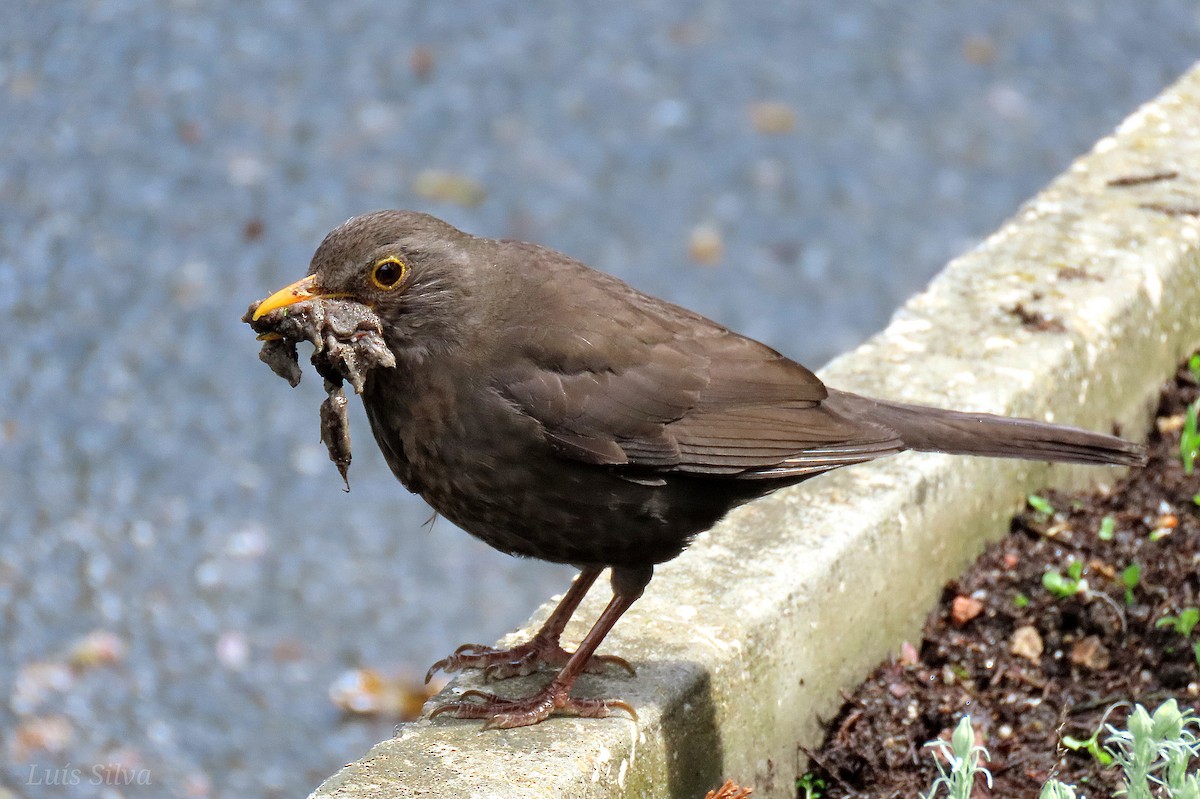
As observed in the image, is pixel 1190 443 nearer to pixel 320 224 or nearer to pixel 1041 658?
pixel 1041 658

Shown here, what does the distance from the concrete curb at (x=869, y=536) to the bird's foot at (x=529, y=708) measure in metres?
0.03

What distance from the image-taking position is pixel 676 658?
3.27 m

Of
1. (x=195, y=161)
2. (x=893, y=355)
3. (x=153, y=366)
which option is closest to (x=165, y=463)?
(x=153, y=366)

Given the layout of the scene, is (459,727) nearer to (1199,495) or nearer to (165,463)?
(1199,495)

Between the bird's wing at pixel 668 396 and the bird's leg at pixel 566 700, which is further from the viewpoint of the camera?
the bird's wing at pixel 668 396

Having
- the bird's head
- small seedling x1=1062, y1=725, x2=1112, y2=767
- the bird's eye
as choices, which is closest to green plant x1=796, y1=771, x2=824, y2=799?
small seedling x1=1062, y1=725, x2=1112, y2=767

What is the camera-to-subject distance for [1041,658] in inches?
147

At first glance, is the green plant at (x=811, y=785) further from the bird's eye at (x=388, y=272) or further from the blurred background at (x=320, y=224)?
the blurred background at (x=320, y=224)

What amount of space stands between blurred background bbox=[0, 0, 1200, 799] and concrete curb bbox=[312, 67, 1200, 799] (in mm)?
2620

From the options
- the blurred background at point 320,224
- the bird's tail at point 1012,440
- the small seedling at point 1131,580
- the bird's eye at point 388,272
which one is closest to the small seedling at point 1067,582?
the small seedling at point 1131,580

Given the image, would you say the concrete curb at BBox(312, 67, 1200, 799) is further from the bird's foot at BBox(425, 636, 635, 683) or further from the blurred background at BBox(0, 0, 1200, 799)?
the blurred background at BBox(0, 0, 1200, 799)

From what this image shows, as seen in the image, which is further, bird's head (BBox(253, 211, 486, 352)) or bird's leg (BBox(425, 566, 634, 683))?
bird's leg (BBox(425, 566, 634, 683))

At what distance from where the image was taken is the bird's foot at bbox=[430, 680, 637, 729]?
3.12 meters

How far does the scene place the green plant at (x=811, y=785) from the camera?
348 centimetres
